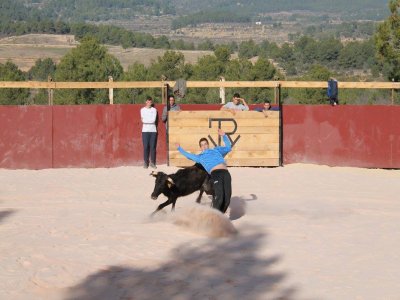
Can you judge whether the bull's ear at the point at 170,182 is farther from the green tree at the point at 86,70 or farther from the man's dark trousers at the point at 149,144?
the green tree at the point at 86,70

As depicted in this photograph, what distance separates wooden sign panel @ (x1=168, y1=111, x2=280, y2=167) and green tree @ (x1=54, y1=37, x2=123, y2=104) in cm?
2601

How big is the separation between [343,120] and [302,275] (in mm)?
11074

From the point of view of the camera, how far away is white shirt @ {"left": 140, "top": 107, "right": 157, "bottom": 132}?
20.0 m

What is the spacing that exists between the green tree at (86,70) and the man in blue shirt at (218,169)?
3298 cm

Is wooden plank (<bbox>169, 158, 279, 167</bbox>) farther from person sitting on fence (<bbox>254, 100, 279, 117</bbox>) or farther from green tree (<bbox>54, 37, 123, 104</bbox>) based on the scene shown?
green tree (<bbox>54, 37, 123, 104</bbox>)

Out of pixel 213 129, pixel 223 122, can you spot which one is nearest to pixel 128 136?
pixel 213 129

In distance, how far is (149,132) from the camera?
19969 millimetres

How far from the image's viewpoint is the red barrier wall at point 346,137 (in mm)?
20625

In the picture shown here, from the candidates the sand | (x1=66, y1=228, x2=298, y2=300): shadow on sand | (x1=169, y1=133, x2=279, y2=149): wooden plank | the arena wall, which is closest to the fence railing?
the arena wall

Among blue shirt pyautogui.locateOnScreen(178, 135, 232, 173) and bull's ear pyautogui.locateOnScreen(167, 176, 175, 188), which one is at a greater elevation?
blue shirt pyautogui.locateOnScreen(178, 135, 232, 173)

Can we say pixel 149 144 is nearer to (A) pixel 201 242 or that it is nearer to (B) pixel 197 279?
(A) pixel 201 242

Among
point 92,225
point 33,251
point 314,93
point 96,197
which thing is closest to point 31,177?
point 96,197

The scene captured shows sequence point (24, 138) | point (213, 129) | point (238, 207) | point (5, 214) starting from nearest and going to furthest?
point (5, 214), point (238, 207), point (213, 129), point (24, 138)

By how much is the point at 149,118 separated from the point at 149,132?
299mm
